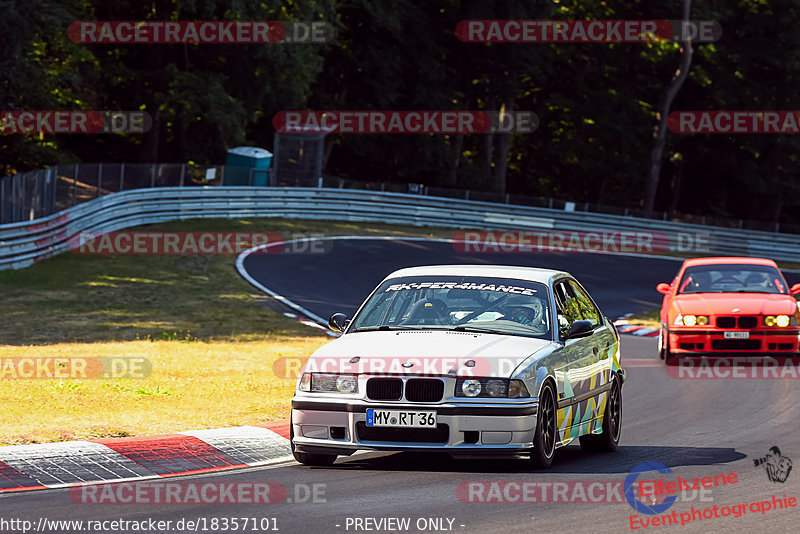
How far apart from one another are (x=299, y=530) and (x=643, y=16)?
6353 centimetres

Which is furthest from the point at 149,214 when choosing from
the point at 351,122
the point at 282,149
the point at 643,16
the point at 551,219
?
the point at 643,16

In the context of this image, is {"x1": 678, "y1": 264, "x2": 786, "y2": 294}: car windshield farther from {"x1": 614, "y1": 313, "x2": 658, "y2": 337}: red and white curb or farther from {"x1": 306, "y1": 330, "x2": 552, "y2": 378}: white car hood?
{"x1": 306, "y1": 330, "x2": 552, "y2": 378}: white car hood

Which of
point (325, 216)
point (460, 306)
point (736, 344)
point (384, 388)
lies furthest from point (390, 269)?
point (384, 388)

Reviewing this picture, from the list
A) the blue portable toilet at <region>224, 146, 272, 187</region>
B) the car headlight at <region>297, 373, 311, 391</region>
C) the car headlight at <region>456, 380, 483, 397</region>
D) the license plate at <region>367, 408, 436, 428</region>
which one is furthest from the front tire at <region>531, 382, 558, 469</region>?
the blue portable toilet at <region>224, 146, 272, 187</region>

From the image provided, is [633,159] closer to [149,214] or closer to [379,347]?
[149,214]

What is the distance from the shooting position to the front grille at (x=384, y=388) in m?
8.82

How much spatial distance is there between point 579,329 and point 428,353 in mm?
1478

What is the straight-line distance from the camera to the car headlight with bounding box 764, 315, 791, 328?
17.7 m

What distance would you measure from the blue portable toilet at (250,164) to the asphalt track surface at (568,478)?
28.9 metres

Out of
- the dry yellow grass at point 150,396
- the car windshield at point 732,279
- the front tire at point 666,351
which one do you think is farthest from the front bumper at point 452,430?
the car windshield at point 732,279

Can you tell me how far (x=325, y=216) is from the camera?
4334 centimetres

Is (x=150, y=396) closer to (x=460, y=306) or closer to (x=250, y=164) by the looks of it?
(x=460, y=306)

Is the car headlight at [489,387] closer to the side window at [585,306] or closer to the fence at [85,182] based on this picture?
the side window at [585,306]

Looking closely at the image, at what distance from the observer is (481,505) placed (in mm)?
7797
